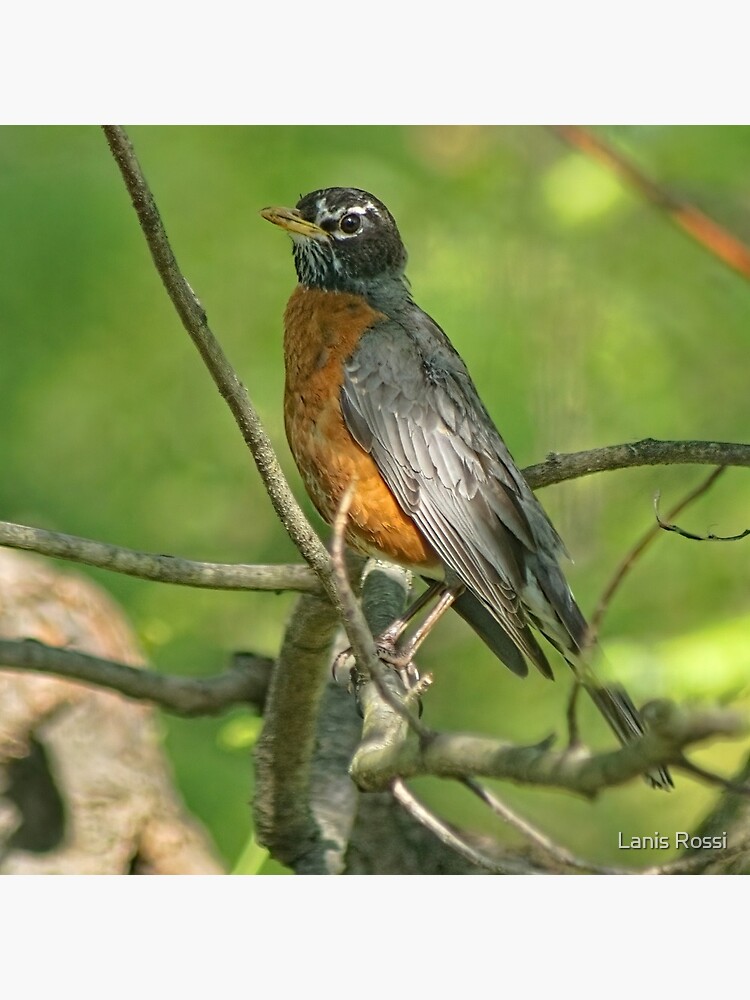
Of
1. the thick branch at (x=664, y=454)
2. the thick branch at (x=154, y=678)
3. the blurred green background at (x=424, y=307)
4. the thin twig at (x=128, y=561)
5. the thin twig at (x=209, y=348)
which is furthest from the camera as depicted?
the blurred green background at (x=424, y=307)

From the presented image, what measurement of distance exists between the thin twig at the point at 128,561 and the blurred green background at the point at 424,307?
46.6 inches

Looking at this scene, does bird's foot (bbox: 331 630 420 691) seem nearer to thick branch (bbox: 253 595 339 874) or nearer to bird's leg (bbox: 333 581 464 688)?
bird's leg (bbox: 333 581 464 688)

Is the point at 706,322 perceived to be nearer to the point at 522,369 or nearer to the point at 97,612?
the point at 522,369

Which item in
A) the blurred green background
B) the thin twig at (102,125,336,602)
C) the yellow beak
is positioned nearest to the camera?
the thin twig at (102,125,336,602)

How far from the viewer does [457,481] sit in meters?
4.41

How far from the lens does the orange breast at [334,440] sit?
425 centimetres

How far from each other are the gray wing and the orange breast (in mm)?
45

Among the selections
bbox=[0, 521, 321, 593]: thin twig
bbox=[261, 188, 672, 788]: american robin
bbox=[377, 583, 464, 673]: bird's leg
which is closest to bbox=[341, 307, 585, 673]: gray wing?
bbox=[261, 188, 672, 788]: american robin

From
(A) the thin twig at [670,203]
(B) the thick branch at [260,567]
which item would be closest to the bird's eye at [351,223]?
(A) the thin twig at [670,203]

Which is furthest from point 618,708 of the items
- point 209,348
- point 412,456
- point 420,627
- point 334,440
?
point 209,348

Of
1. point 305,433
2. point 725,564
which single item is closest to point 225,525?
point 305,433

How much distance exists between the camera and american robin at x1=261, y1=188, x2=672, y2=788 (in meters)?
4.25

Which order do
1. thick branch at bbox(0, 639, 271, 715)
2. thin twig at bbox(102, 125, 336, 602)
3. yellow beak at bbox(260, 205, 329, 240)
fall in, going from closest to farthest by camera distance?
thin twig at bbox(102, 125, 336, 602) < thick branch at bbox(0, 639, 271, 715) < yellow beak at bbox(260, 205, 329, 240)

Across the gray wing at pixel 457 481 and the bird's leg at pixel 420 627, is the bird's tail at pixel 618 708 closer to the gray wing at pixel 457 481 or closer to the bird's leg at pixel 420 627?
the gray wing at pixel 457 481
